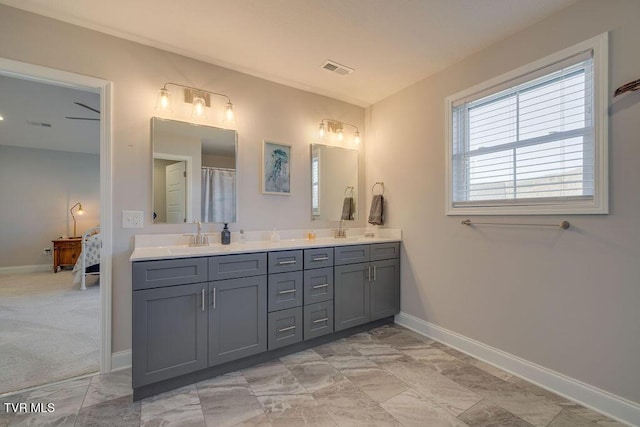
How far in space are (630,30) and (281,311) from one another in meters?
2.82

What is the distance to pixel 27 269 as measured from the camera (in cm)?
568

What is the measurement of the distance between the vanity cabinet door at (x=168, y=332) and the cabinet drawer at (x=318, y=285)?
823 mm

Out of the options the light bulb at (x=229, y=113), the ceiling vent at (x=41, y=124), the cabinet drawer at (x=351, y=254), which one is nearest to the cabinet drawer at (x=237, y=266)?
the cabinet drawer at (x=351, y=254)

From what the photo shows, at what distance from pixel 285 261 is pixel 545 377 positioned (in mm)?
1986

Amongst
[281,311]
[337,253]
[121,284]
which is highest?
[337,253]

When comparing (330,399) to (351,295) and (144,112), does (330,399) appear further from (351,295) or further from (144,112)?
(144,112)

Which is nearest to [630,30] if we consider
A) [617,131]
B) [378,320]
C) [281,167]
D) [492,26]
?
[617,131]

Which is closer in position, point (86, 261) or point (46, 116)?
point (46, 116)

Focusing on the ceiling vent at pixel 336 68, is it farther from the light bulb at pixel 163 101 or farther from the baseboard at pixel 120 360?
the baseboard at pixel 120 360

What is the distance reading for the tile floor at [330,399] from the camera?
5.31 ft

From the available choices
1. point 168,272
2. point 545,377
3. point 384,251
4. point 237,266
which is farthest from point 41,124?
point 545,377

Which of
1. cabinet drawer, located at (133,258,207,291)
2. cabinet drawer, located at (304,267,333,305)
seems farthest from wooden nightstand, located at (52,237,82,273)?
cabinet drawer, located at (304,267,333,305)

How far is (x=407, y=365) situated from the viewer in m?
2.23

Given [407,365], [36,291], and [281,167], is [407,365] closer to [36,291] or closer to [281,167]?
[281,167]
